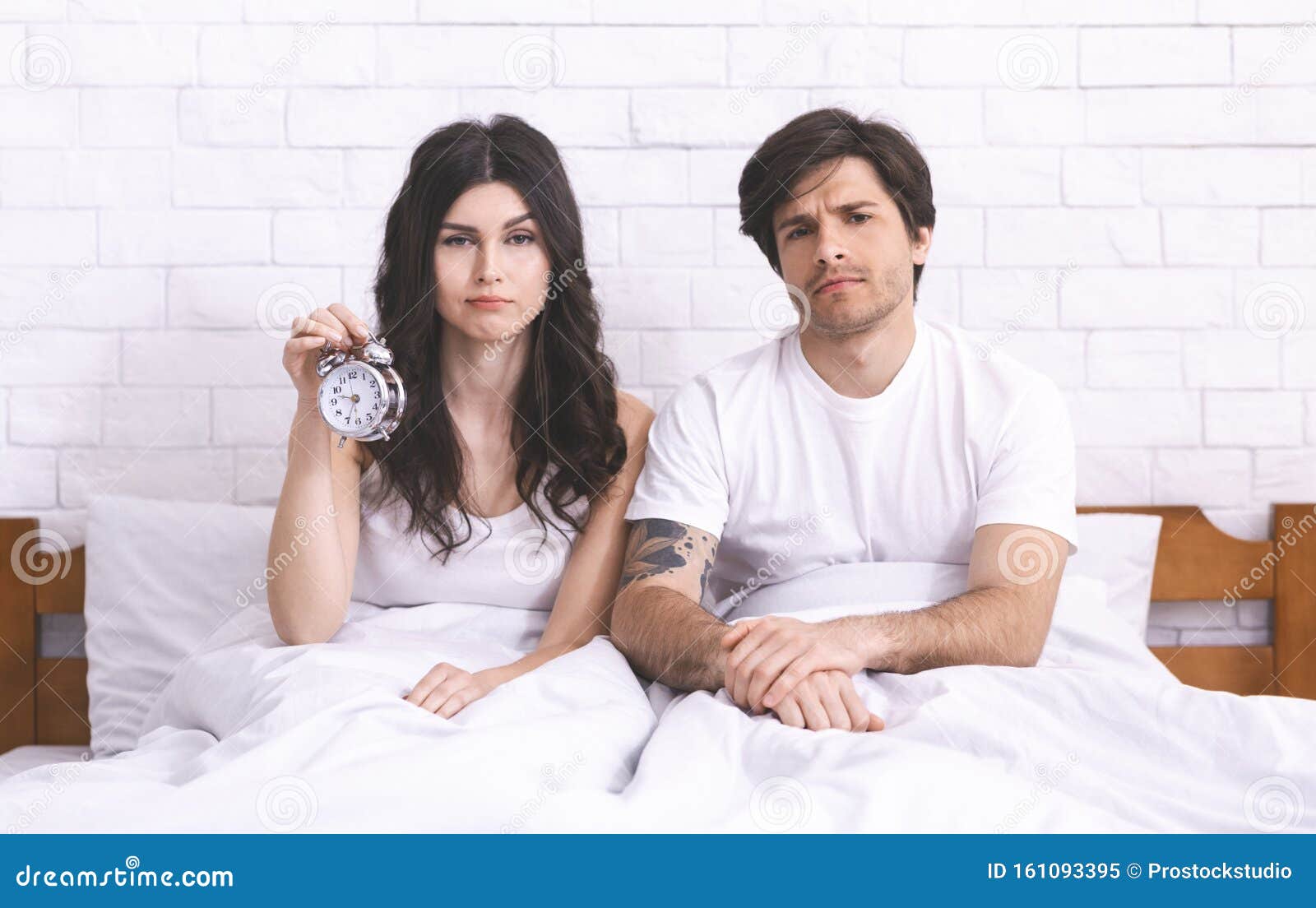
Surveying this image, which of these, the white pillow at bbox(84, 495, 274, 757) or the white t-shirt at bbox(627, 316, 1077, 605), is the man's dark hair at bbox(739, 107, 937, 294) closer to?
the white t-shirt at bbox(627, 316, 1077, 605)

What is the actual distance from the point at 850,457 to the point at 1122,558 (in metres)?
0.54

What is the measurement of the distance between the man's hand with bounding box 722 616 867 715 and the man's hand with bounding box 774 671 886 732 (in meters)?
0.01

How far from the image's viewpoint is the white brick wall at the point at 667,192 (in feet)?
6.01

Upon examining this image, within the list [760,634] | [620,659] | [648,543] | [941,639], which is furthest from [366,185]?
[941,639]

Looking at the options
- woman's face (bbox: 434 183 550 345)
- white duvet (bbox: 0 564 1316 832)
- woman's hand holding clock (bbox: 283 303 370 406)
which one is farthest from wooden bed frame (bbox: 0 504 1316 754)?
woman's face (bbox: 434 183 550 345)

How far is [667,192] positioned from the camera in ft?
6.07

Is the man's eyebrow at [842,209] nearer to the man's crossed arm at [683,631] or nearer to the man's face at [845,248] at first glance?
the man's face at [845,248]

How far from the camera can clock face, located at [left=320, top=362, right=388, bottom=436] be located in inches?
53.1

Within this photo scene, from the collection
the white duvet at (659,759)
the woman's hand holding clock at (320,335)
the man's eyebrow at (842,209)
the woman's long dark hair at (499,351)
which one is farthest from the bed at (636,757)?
the man's eyebrow at (842,209)

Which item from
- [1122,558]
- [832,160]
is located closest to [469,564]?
[832,160]
